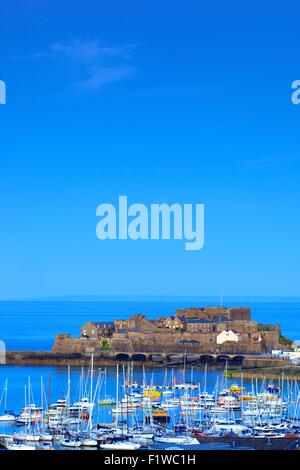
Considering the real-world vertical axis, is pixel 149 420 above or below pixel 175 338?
below

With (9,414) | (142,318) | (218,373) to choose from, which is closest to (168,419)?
(9,414)

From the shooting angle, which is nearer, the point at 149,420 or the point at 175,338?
the point at 149,420

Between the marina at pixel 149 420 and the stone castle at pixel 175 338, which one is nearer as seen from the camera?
the marina at pixel 149 420

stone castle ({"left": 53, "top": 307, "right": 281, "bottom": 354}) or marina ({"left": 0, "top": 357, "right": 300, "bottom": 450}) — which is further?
stone castle ({"left": 53, "top": 307, "right": 281, "bottom": 354})

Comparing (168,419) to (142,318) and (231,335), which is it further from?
(142,318)

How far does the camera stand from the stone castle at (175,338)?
52.0 feet

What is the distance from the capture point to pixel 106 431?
6.88m

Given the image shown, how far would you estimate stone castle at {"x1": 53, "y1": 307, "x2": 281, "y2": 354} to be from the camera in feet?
52.0

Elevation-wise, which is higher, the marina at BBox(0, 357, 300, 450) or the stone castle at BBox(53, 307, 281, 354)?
the stone castle at BBox(53, 307, 281, 354)

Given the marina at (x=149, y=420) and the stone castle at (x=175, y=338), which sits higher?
the stone castle at (x=175, y=338)

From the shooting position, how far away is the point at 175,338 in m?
16.3

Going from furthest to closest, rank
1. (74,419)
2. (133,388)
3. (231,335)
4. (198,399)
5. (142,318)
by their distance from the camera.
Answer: (142,318), (231,335), (133,388), (198,399), (74,419)
